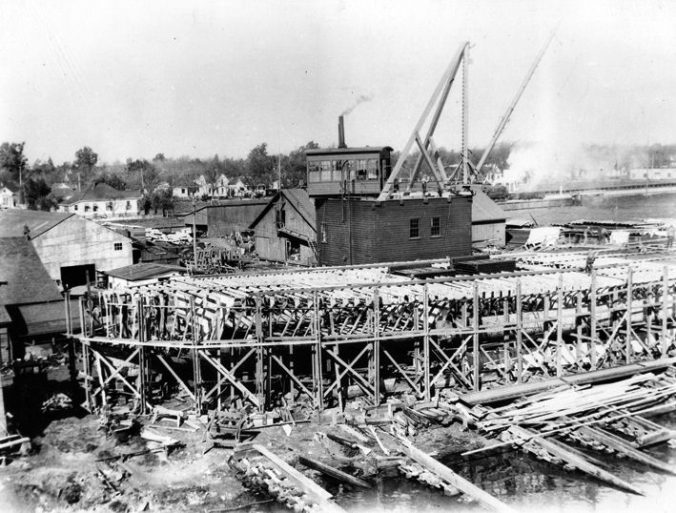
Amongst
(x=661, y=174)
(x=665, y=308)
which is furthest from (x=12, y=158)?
(x=661, y=174)

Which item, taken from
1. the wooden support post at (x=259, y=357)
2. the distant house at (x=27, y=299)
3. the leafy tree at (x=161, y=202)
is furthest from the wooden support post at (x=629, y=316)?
the leafy tree at (x=161, y=202)

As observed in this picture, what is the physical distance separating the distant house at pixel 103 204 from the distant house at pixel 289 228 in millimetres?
45016

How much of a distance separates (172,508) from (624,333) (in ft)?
64.3

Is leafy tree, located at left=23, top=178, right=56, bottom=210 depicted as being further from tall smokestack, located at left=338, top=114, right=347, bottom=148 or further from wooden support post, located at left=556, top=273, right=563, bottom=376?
wooden support post, located at left=556, top=273, right=563, bottom=376

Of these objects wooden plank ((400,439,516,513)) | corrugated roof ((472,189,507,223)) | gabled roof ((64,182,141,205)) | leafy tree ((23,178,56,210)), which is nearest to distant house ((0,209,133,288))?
corrugated roof ((472,189,507,223))

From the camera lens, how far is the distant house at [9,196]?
319 feet

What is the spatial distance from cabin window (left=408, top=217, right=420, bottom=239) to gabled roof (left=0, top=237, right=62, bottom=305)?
20.1 meters

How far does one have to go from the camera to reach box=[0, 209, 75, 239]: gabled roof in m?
44.2

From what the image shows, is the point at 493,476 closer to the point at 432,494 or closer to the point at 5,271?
the point at 432,494

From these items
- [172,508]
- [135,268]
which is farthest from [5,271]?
[172,508]

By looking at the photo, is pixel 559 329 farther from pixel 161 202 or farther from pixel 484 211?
pixel 161 202

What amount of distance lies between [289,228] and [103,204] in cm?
5194

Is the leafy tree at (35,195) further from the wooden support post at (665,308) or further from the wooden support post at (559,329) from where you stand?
the wooden support post at (665,308)

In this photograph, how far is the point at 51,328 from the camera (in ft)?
90.3
